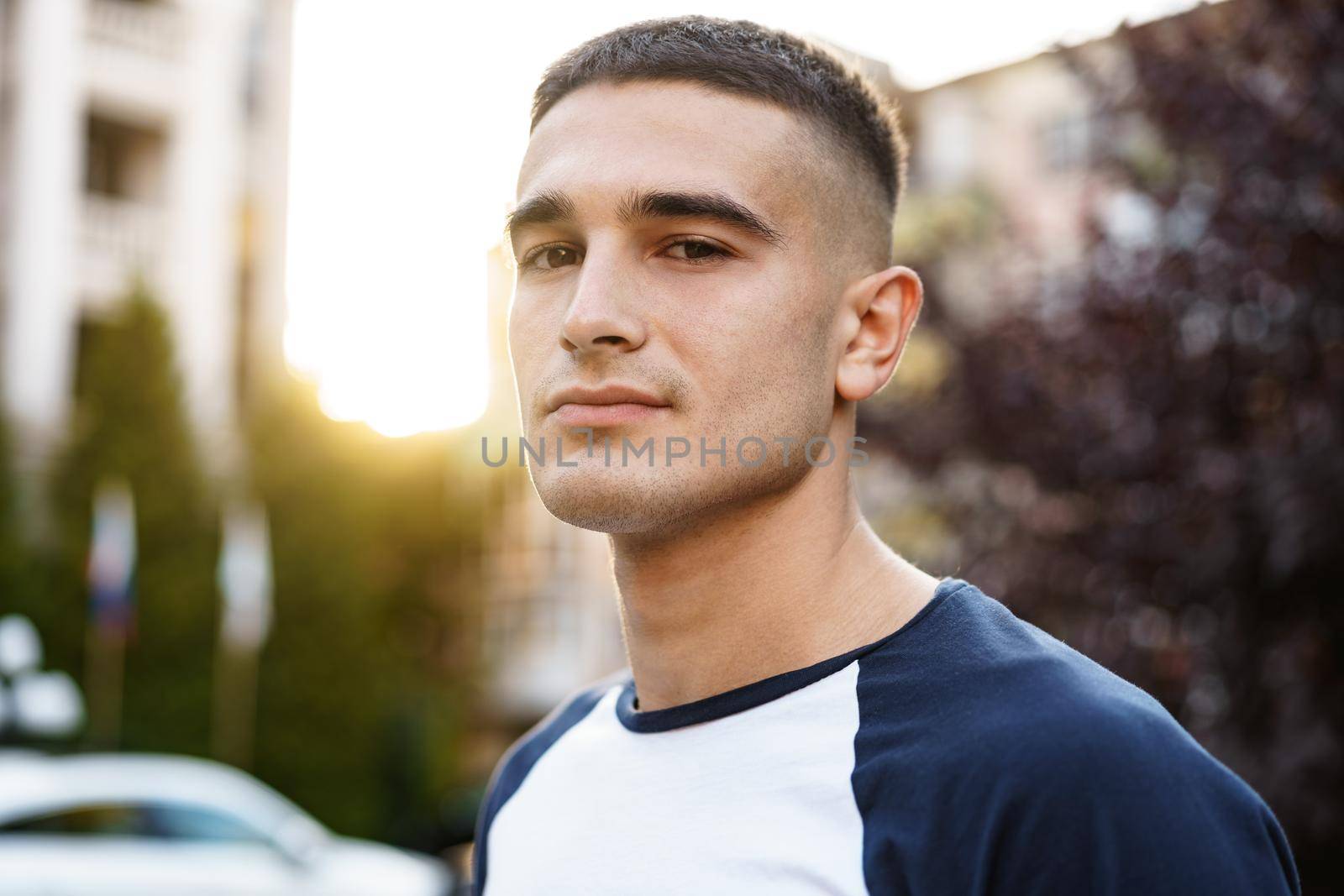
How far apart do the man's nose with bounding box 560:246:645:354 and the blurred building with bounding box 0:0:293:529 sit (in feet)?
67.6

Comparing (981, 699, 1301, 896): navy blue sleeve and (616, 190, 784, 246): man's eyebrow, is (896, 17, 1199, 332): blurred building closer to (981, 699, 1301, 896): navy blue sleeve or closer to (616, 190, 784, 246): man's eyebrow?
(616, 190, 784, 246): man's eyebrow

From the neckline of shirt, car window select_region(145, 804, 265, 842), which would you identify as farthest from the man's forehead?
car window select_region(145, 804, 265, 842)

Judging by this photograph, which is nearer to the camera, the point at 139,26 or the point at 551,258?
the point at 551,258

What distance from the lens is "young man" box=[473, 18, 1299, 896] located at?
1633 millimetres

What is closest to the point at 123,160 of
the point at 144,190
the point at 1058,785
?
the point at 144,190

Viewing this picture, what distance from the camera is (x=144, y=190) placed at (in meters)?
22.6

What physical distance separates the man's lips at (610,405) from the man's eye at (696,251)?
224mm

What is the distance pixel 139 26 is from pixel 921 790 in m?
23.6

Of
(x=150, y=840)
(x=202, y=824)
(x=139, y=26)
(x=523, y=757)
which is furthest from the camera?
(x=139, y=26)

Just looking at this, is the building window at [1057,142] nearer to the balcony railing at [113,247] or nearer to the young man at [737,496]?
the balcony railing at [113,247]

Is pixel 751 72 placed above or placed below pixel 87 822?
above

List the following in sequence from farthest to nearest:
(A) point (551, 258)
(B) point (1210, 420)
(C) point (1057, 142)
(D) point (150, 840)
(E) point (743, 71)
Answer: (C) point (1057, 142), (D) point (150, 840), (B) point (1210, 420), (A) point (551, 258), (E) point (743, 71)

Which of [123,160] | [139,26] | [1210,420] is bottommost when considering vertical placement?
[1210,420]

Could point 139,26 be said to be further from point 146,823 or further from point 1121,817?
point 1121,817
